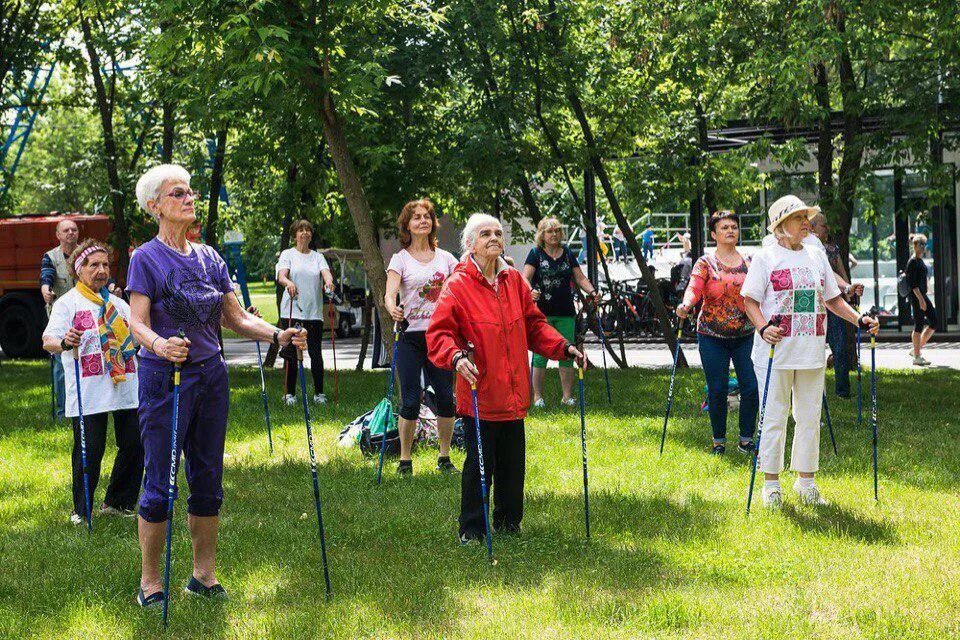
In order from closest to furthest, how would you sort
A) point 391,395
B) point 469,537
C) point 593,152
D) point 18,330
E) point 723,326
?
point 469,537, point 723,326, point 391,395, point 593,152, point 18,330

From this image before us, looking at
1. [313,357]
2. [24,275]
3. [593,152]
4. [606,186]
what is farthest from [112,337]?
[24,275]

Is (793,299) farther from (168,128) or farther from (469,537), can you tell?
(168,128)

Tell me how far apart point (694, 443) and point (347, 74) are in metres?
4.29

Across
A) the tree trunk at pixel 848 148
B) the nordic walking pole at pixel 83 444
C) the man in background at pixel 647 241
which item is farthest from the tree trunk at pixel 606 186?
the man in background at pixel 647 241

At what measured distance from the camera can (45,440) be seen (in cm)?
1050

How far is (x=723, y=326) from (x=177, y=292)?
4.97m

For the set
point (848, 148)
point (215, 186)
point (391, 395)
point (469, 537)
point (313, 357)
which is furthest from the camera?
point (215, 186)

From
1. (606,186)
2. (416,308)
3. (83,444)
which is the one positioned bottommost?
(83,444)

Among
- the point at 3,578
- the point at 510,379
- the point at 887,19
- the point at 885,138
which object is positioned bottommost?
the point at 3,578

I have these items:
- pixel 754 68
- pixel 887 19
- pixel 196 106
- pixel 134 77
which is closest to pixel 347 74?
pixel 196 106

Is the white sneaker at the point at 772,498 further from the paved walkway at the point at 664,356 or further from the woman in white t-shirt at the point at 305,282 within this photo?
the paved walkway at the point at 664,356

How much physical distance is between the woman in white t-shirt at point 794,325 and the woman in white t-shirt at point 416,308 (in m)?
2.27

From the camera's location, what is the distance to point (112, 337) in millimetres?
6910

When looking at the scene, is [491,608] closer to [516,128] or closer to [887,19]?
[887,19]
